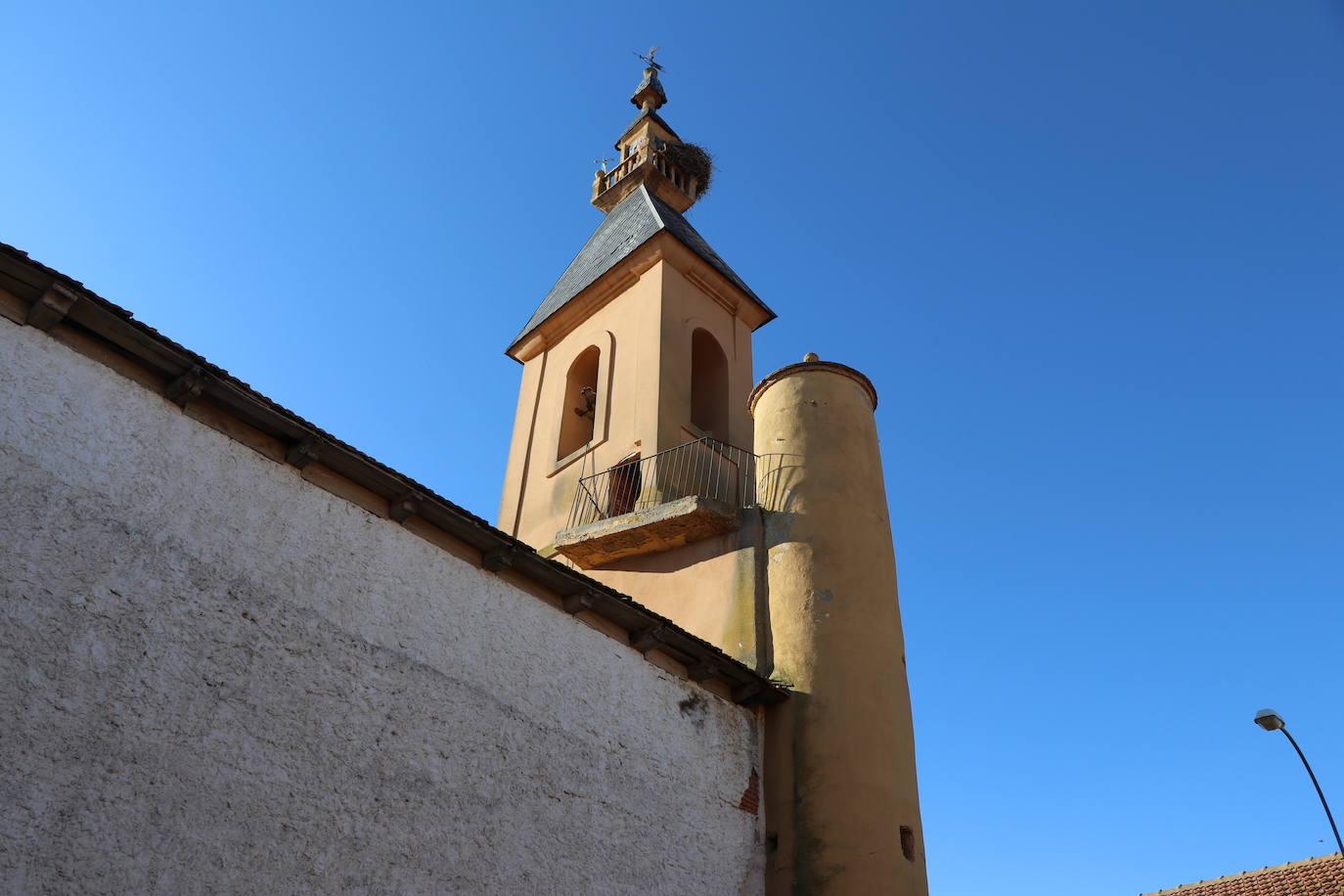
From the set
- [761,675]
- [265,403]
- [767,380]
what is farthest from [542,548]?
[265,403]

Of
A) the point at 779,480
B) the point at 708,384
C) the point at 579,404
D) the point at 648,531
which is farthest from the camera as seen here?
the point at 579,404

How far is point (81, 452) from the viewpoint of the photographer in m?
6.32

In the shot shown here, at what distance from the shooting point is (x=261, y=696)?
6484 mm

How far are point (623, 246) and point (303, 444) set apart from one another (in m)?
11.4

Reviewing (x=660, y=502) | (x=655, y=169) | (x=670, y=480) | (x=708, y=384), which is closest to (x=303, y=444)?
(x=660, y=502)

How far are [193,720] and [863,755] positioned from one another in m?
6.19

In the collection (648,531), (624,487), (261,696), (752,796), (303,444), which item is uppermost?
(624,487)

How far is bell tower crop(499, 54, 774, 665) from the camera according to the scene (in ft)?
39.7

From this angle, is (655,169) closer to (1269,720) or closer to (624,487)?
(624,487)

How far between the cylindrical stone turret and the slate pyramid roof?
544cm

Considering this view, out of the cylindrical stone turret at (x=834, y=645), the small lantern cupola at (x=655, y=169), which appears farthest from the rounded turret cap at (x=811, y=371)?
the small lantern cupola at (x=655, y=169)

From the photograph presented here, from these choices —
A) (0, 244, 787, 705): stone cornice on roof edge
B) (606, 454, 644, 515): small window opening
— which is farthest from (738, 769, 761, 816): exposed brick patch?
(606, 454, 644, 515): small window opening

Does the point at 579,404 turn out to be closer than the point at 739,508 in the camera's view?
No

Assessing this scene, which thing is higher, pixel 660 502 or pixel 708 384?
pixel 708 384
